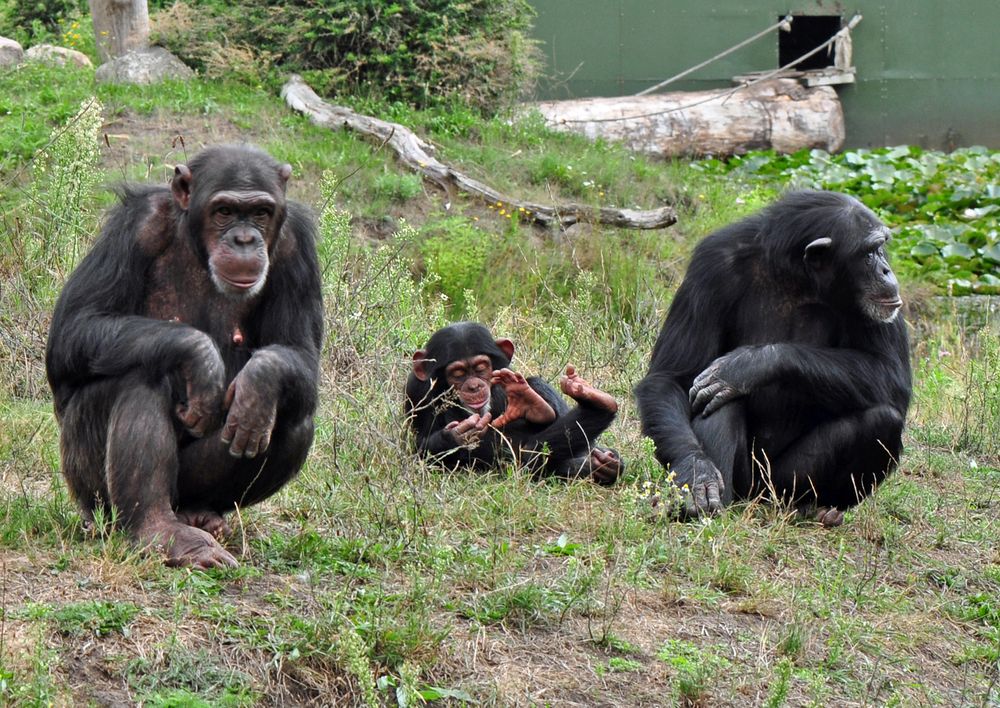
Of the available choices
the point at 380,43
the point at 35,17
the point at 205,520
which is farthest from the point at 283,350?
the point at 35,17

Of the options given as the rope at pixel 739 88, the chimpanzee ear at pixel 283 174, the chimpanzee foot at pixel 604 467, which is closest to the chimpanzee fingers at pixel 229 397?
the chimpanzee ear at pixel 283 174

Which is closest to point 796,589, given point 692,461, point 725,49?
point 692,461

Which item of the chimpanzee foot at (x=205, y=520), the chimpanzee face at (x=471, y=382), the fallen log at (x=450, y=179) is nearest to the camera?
the chimpanzee foot at (x=205, y=520)

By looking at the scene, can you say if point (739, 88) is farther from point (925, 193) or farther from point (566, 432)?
point (566, 432)

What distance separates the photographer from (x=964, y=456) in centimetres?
838

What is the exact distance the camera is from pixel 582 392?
6543 millimetres

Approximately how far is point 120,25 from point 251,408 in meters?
11.8

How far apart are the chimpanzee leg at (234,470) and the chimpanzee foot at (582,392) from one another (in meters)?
1.76

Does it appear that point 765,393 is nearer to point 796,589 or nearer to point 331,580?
point 796,589

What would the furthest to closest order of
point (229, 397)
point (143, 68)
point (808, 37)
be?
point (808, 37), point (143, 68), point (229, 397)

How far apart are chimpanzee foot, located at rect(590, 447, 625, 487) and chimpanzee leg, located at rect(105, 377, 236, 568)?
2565mm

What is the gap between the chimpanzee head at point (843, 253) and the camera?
21.6 ft

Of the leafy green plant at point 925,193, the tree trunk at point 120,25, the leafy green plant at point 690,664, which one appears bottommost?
the leafy green plant at point 925,193

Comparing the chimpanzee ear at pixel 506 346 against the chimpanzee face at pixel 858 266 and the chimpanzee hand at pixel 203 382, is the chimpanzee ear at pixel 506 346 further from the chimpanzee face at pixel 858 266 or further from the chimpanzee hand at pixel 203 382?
the chimpanzee hand at pixel 203 382
